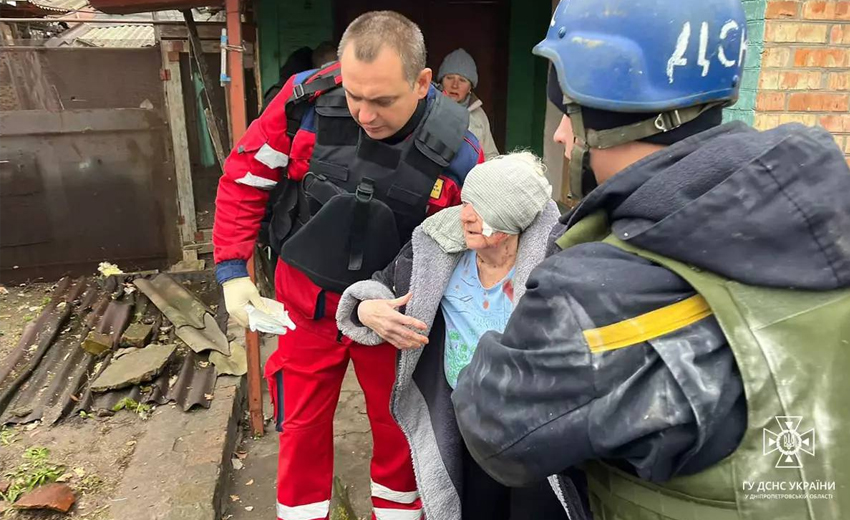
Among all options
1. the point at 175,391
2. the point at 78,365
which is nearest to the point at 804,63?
the point at 175,391

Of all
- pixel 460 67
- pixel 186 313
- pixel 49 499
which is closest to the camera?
pixel 49 499

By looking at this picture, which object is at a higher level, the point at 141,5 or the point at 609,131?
the point at 141,5

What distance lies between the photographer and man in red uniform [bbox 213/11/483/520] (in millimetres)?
2195

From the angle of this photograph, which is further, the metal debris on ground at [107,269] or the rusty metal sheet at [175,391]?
the metal debris on ground at [107,269]

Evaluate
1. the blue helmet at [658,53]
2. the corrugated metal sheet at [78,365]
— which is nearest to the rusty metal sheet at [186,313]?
the corrugated metal sheet at [78,365]

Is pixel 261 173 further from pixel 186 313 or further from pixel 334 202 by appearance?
pixel 186 313

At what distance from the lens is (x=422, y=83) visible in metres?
2.30

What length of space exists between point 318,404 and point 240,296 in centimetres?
57

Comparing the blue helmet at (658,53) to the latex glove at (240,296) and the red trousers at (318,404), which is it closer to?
the red trousers at (318,404)

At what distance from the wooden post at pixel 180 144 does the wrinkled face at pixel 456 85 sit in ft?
9.87

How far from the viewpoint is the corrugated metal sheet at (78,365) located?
391 centimetres

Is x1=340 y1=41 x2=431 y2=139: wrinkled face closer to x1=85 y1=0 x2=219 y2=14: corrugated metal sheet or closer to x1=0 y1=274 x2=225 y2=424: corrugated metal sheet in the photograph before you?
x1=85 y1=0 x2=219 y2=14: corrugated metal sheet

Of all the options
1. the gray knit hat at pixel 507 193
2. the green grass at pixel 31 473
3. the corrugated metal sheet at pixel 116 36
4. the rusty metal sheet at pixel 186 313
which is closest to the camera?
the gray knit hat at pixel 507 193

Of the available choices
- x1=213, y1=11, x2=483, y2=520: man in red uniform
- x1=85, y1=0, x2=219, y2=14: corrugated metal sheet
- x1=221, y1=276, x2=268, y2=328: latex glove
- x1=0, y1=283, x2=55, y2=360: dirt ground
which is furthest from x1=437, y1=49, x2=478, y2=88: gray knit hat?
x1=0, y1=283, x2=55, y2=360: dirt ground
